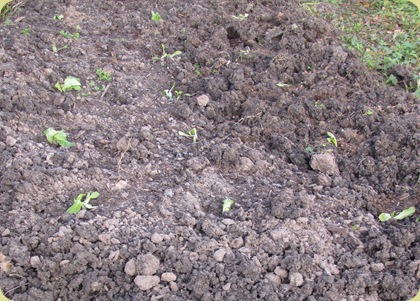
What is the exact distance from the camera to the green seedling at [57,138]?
3.58 m

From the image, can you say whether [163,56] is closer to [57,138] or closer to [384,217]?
[57,138]

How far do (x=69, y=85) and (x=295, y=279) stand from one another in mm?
2175

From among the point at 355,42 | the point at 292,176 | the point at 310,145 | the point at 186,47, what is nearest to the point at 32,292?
the point at 292,176

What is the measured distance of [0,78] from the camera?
3.98m

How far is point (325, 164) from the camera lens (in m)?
3.61

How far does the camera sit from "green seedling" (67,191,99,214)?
3.12 metres

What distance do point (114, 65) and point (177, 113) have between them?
2.57 ft

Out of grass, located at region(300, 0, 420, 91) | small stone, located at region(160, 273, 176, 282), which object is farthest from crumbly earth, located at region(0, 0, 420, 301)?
grass, located at region(300, 0, 420, 91)

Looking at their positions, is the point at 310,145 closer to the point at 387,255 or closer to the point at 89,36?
the point at 387,255

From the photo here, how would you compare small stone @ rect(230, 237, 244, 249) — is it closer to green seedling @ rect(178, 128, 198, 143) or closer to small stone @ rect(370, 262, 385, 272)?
small stone @ rect(370, 262, 385, 272)

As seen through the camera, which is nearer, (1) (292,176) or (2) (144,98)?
(1) (292,176)

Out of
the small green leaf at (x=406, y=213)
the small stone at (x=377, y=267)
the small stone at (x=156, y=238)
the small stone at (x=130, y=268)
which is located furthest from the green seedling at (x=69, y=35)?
the small stone at (x=377, y=267)

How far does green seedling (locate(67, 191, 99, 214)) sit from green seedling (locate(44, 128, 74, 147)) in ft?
1.56

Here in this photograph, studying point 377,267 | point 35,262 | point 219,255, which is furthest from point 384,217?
point 35,262
